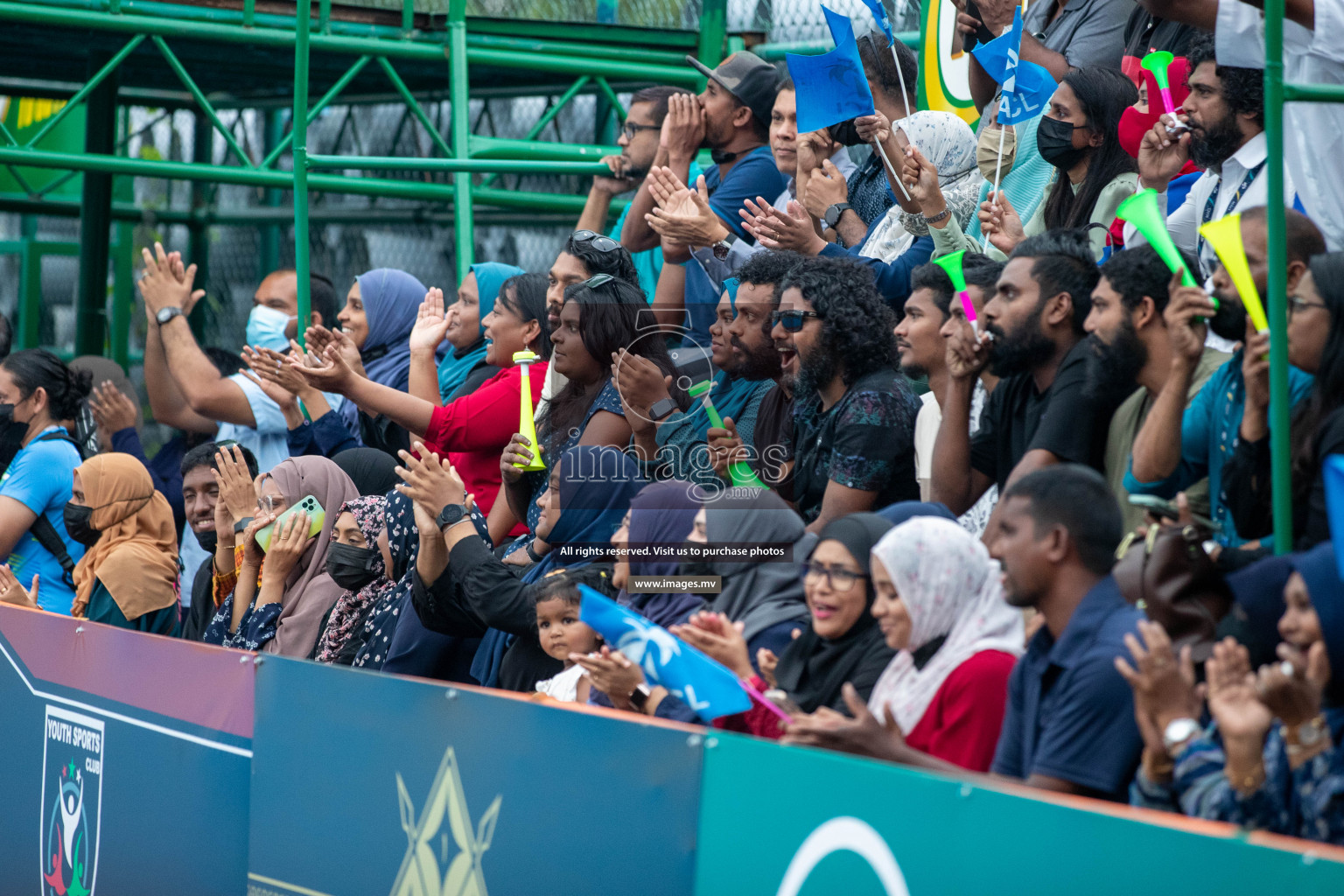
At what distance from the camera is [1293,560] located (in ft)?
9.50

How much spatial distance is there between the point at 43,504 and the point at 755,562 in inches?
153

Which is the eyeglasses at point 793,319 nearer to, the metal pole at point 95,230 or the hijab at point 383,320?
the hijab at point 383,320

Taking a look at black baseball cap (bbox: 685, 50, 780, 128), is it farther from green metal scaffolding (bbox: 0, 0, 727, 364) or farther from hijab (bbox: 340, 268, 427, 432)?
hijab (bbox: 340, 268, 427, 432)

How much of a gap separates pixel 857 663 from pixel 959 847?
893 mm

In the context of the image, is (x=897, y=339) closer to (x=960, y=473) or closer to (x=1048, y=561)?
(x=960, y=473)

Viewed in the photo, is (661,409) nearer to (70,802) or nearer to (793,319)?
(793,319)

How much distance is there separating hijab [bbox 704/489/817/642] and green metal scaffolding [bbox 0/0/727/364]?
3.37 m

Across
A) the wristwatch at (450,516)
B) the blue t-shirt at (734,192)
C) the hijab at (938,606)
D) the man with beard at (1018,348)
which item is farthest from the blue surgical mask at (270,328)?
the hijab at (938,606)

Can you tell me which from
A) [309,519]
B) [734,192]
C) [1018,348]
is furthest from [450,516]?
[734,192]

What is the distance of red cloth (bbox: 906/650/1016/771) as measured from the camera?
342cm

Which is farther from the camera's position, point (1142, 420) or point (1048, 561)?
point (1142, 420)

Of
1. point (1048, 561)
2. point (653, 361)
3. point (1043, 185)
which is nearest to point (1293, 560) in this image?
point (1048, 561)

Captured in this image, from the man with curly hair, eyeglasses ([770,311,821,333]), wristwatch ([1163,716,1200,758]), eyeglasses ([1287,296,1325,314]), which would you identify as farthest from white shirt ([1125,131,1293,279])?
wristwatch ([1163,716,1200,758])

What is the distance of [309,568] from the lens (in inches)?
229
